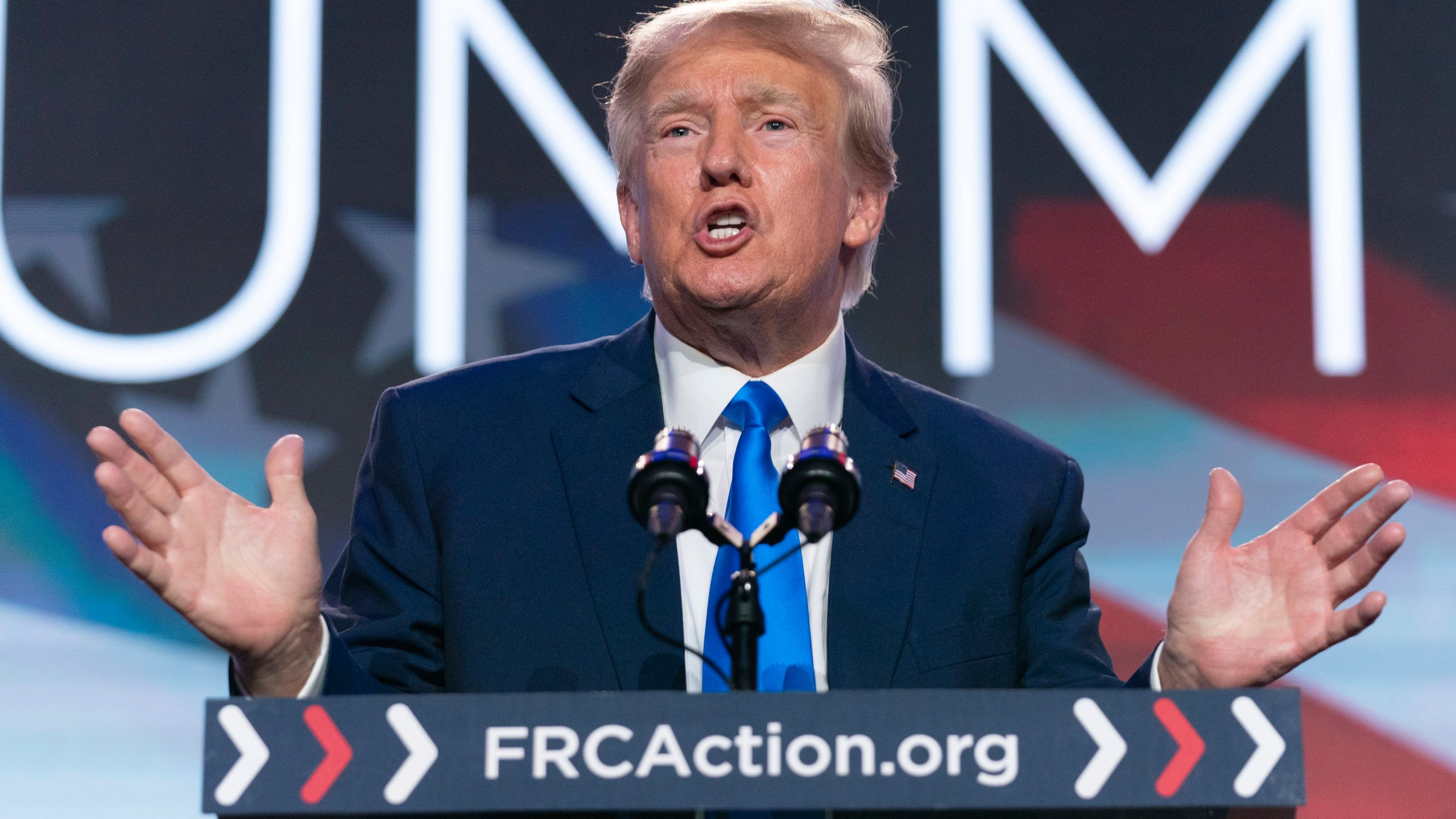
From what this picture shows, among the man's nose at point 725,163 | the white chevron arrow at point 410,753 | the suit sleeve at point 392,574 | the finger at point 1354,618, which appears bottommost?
the white chevron arrow at point 410,753

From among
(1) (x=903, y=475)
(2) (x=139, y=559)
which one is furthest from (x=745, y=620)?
(1) (x=903, y=475)

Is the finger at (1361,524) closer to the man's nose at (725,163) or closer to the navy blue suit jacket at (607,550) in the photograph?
the navy blue suit jacket at (607,550)

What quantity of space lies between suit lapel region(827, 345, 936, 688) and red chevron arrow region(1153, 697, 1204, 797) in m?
0.69

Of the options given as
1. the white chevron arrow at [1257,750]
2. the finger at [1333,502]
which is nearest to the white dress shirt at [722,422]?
the finger at [1333,502]

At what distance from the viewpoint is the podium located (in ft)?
3.52

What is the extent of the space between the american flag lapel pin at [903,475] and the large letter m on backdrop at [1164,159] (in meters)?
1.16

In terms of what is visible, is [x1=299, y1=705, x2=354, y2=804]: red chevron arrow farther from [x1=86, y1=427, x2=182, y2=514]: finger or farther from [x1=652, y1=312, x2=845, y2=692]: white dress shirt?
[x1=652, y1=312, x2=845, y2=692]: white dress shirt

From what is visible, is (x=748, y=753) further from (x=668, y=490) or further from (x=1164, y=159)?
(x=1164, y=159)

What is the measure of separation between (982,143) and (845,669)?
1722mm

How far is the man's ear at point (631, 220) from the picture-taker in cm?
224

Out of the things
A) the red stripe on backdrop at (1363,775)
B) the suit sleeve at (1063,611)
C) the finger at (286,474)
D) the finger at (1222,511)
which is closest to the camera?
the finger at (286,474)

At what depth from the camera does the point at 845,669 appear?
179 centimetres

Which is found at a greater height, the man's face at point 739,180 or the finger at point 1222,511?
the man's face at point 739,180

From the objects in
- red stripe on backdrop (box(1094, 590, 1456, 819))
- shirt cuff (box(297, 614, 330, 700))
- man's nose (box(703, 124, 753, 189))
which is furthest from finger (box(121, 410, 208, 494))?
red stripe on backdrop (box(1094, 590, 1456, 819))
